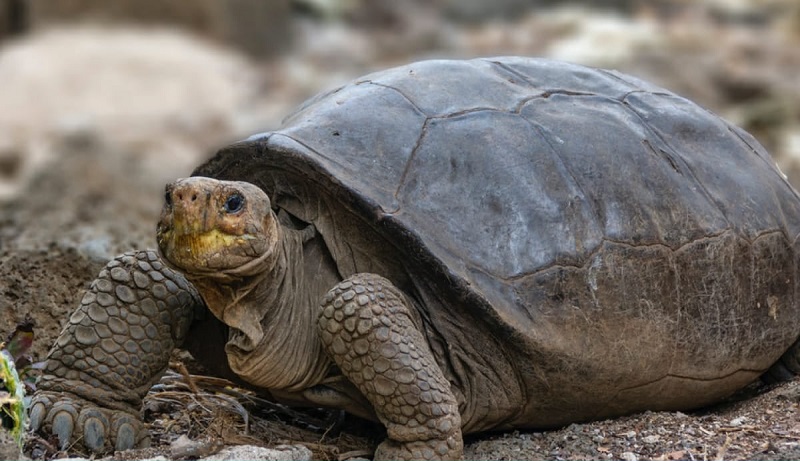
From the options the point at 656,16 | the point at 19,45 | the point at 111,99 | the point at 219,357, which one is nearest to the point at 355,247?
the point at 219,357

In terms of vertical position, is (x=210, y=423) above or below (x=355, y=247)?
below

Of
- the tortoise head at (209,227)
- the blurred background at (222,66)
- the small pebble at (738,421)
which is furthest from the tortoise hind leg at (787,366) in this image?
the blurred background at (222,66)

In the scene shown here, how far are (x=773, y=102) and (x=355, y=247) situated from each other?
37.2ft

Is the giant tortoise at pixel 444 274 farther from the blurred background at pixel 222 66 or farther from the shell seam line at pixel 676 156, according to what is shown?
the blurred background at pixel 222 66

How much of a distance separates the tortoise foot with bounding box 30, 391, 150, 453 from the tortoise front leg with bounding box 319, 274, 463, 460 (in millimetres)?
684

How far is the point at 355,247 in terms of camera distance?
3732mm

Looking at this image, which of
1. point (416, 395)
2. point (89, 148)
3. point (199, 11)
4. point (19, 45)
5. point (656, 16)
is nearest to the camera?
point (416, 395)

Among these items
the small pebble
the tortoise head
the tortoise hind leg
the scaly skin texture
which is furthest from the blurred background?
the small pebble

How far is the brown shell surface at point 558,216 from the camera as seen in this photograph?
12.0 feet

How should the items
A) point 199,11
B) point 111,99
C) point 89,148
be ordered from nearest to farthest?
point 89,148 < point 111,99 < point 199,11

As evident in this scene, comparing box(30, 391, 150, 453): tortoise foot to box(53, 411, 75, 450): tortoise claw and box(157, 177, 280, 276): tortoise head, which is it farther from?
box(157, 177, 280, 276): tortoise head

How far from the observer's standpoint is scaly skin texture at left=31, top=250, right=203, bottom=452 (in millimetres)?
3645

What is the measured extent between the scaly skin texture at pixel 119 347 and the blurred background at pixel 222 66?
100 inches

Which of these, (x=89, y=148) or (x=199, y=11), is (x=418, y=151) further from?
(x=199, y=11)
